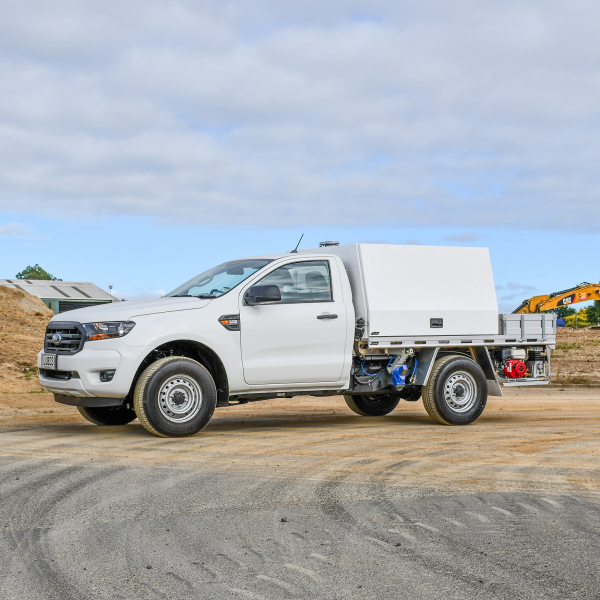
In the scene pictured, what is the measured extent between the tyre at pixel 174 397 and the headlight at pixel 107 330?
54cm

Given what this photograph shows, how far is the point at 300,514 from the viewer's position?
20.9 feet

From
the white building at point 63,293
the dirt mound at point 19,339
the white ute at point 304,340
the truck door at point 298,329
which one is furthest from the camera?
the white building at point 63,293

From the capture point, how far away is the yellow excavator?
108 ft

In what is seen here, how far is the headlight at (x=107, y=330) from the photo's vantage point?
10.0 m

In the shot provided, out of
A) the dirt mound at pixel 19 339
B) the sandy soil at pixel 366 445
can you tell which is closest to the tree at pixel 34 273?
the dirt mound at pixel 19 339

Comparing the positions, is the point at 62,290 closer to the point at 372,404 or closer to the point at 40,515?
the point at 372,404

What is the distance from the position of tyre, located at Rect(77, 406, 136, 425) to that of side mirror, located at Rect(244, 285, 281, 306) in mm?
2688

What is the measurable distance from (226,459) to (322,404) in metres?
7.76

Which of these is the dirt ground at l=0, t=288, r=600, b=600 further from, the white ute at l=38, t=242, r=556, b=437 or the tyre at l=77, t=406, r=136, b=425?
the white ute at l=38, t=242, r=556, b=437

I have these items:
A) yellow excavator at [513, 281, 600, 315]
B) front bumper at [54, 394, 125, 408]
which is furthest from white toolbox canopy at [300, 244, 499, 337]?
yellow excavator at [513, 281, 600, 315]

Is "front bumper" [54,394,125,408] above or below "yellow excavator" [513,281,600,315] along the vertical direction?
below

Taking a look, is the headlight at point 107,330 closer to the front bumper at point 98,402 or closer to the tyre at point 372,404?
the front bumper at point 98,402

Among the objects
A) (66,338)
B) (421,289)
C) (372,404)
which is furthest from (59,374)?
(372,404)

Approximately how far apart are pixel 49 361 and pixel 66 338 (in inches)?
17.4
